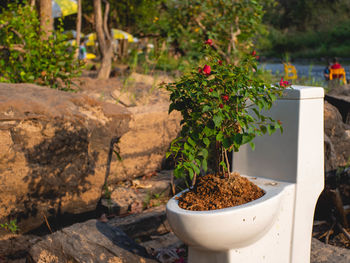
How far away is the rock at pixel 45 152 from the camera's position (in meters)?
2.50

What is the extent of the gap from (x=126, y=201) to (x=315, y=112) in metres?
1.65

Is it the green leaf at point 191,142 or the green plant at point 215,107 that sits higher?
the green plant at point 215,107

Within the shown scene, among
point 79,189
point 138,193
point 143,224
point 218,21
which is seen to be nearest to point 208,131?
point 143,224

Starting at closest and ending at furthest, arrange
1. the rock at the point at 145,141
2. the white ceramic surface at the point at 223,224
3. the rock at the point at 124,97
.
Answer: the white ceramic surface at the point at 223,224
the rock at the point at 145,141
the rock at the point at 124,97

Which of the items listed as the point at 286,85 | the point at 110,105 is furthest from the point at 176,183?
the point at 286,85

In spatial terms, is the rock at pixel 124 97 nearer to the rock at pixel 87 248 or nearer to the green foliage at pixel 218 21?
the green foliage at pixel 218 21

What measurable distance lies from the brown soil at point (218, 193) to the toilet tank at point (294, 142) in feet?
0.82

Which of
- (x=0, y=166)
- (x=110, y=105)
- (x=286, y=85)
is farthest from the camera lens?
A: (x=110, y=105)

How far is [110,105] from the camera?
3.19 m

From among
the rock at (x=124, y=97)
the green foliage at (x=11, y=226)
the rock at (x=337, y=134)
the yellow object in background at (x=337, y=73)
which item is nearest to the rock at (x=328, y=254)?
the rock at (x=337, y=134)

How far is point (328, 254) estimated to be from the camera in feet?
8.19

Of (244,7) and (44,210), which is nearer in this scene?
(44,210)

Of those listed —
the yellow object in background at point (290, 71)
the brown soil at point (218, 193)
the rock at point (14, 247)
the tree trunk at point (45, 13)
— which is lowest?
the rock at point (14, 247)

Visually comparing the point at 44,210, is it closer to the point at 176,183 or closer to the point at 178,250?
the point at 178,250
